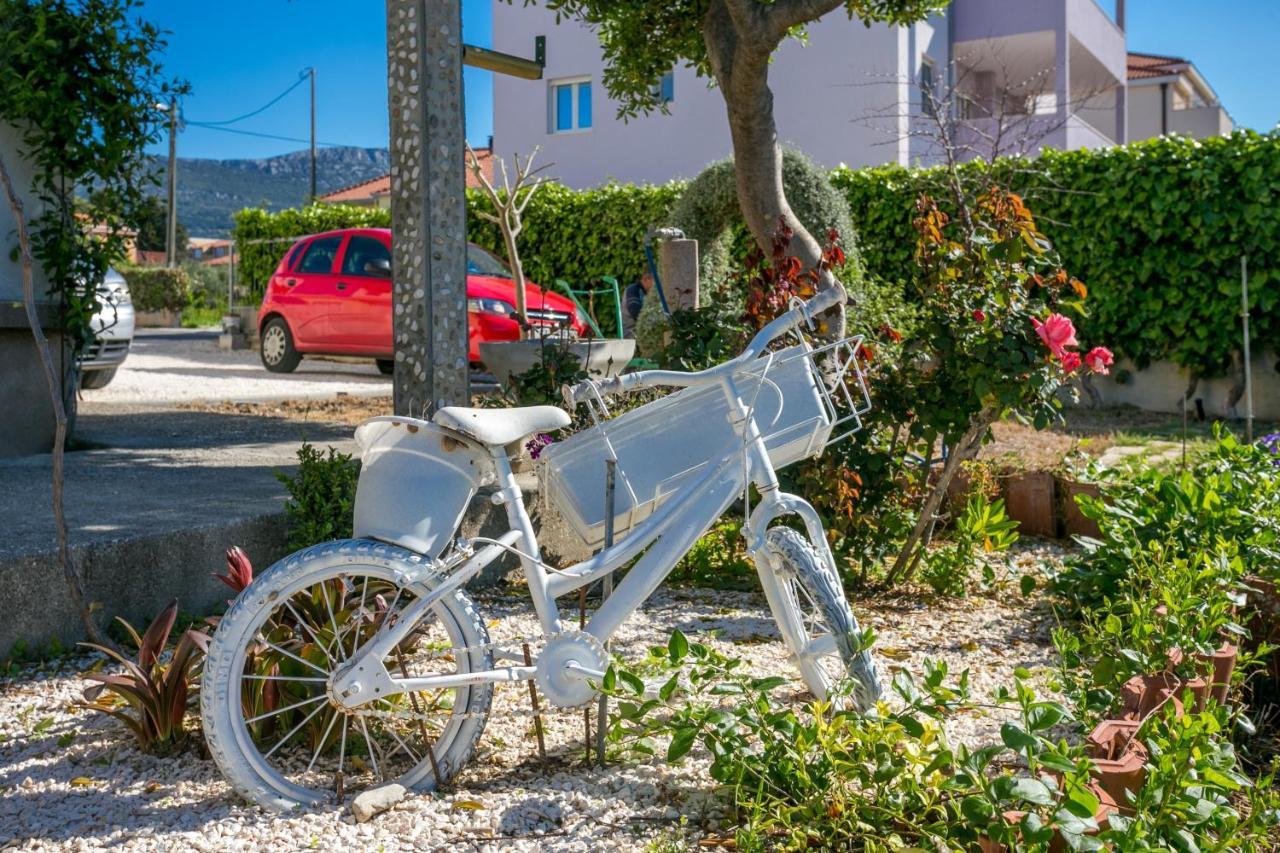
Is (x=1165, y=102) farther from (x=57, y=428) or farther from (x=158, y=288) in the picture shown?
(x=57, y=428)

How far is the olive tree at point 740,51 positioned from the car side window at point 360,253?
5.25m

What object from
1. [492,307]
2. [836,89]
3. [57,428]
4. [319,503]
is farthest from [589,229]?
[57,428]

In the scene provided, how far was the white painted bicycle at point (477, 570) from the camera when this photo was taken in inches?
107

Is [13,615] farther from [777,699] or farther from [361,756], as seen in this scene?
[777,699]

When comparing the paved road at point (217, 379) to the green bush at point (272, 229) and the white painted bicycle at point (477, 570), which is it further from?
the white painted bicycle at point (477, 570)

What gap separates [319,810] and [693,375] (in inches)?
50.5

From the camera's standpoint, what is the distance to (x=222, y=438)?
775 centimetres

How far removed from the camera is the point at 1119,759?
2.39 m

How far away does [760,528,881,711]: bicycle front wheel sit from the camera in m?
3.05

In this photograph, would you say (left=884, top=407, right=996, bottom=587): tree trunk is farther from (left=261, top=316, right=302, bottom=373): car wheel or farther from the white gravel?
(left=261, top=316, right=302, bottom=373): car wheel

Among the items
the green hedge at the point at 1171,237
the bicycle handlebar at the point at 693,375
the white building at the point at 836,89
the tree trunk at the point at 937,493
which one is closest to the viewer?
the bicycle handlebar at the point at 693,375

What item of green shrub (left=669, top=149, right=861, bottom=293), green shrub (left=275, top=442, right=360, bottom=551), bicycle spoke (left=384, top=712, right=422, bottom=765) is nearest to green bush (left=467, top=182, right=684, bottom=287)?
green shrub (left=669, top=149, right=861, bottom=293)

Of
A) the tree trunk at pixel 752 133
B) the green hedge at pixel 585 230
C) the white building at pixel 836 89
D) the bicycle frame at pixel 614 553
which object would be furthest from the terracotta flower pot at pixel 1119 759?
the white building at pixel 836 89

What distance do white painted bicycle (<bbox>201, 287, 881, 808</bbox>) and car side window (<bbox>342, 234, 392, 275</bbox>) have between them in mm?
10714
